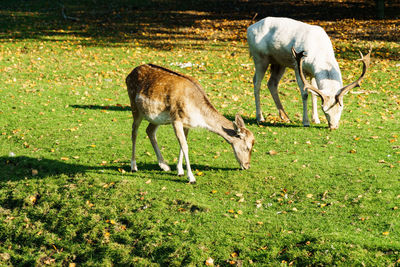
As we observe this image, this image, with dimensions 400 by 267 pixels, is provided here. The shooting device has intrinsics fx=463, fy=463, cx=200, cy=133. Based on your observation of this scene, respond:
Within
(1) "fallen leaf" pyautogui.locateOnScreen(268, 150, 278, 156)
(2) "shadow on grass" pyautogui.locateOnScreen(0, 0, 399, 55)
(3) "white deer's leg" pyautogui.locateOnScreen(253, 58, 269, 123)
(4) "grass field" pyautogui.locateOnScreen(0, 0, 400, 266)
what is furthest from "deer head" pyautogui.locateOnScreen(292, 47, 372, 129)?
(2) "shadow on grass" pyautogui.locateOnScreen(0, 0, 399, 55)

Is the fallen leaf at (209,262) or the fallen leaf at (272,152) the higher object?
A: the fallen leaf at (272,152)

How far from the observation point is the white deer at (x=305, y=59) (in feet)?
37.2

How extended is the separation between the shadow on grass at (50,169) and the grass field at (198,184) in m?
0.04

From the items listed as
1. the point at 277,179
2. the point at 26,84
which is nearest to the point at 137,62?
the point at 26,84

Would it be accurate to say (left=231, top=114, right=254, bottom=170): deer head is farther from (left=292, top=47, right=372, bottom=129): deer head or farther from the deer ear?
(left=292, top=47, right=372, bottom=129): deer head

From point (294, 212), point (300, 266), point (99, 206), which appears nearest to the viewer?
point (300, 266)

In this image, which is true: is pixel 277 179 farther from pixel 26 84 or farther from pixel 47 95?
pixel 26 84

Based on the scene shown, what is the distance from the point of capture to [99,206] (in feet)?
27.9

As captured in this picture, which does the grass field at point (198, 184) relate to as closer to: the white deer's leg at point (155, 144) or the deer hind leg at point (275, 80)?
the white deer's leg at point (155, 144)

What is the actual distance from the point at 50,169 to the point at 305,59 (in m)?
6.78

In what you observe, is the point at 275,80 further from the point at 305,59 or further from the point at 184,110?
the point at 184,110

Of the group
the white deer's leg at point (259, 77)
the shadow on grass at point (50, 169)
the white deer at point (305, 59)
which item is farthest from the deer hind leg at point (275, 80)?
the shadow on grass at point (50, 169)

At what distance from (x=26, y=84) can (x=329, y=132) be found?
1129 centimetres

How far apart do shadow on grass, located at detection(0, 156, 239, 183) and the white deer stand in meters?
3.47
